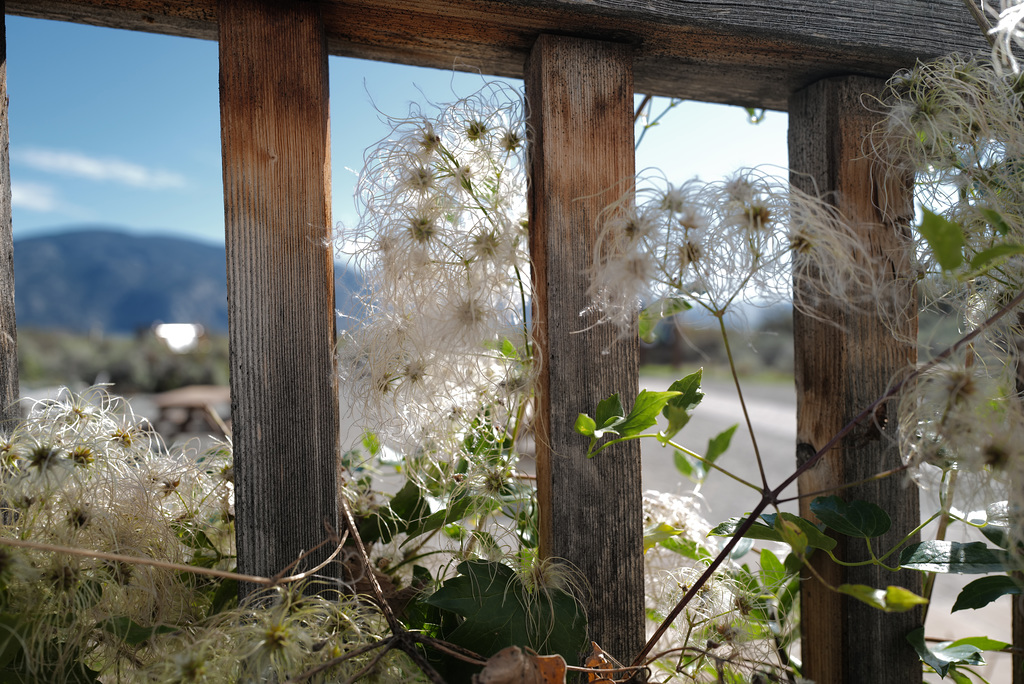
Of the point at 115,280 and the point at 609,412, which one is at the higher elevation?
the point at 115,280

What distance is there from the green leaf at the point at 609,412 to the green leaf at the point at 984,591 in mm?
426

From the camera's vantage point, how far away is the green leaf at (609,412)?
0.65 meters

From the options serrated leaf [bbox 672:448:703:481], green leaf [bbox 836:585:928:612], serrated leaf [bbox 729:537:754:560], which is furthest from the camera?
serrated leaf [bbox 672:448:703:481]

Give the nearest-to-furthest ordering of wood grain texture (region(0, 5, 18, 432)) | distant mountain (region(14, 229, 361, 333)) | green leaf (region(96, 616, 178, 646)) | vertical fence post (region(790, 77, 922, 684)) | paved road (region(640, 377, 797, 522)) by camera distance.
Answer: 1. green leaf (region(96, 616, 178, 646))
2. wood grain texture (region(0, 5, 18, 432))
3. vertical fence post (region(790, 77, 922, 684))
4. paved road (region(640, 377, 797, 522))
5. distant mountain (region(14, 229, 361, 333))

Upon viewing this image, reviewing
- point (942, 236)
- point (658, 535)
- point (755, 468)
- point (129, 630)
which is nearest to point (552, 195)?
point (942, 236)

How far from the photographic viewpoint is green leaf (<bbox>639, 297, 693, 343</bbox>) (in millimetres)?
757

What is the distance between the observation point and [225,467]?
34.8 inches

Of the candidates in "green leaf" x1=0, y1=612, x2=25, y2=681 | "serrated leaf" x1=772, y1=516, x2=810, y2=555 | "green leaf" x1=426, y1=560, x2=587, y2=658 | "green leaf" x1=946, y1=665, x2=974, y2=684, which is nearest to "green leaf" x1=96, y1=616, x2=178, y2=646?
"green leaf" x1=0, y1=612, x2=25, y2=681

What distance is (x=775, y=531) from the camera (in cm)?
69

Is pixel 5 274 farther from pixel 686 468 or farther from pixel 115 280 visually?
pixel 115 280

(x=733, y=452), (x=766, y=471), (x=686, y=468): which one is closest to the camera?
(x=686, y=468)

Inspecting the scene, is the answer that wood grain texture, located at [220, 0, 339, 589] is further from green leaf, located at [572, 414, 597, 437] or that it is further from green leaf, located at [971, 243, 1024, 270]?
green leaf, located at [971, 243, 1024, 270]

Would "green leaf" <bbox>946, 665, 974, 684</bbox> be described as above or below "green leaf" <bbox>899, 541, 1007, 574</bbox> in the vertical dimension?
below

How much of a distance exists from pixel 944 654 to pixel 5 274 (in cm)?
131
